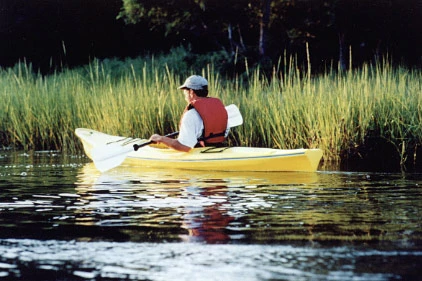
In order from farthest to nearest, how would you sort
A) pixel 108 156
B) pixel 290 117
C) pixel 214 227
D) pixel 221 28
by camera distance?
pixel 221 28 < pixel 290 117 < pixel 108 156 < pixel 214 227

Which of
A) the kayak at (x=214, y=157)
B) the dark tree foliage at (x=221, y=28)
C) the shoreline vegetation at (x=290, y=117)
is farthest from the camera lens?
the dark tree foliage at (x=221, y=28)

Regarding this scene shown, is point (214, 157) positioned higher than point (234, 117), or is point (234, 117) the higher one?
point (234, 117)

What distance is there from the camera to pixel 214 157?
10.7 meters

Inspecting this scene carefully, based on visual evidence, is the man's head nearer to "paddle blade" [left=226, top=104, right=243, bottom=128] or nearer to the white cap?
the white cap

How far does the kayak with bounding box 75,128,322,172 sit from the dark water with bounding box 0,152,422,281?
16 cm

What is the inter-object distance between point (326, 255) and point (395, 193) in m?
2.98

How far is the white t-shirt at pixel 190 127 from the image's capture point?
1046cm

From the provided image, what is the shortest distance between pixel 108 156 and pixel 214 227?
4150 mm

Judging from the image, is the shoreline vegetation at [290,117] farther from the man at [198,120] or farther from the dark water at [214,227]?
the man at [198,120]

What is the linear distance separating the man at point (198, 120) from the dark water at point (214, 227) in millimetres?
412

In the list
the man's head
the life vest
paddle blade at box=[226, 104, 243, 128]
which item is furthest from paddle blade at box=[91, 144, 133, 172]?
paddle blade at box=[226, 104, 243, 128]

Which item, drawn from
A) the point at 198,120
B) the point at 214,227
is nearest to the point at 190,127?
the point at 198,120

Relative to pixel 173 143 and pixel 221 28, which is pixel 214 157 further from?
pixel 221 28

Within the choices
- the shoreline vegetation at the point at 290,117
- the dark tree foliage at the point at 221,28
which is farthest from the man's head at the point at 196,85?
the dark tree foliage at the point at 221,28
